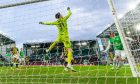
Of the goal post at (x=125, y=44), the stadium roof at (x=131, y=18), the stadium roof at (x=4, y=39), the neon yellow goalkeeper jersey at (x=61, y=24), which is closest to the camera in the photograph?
the stadium roof at (x=131, y=18)

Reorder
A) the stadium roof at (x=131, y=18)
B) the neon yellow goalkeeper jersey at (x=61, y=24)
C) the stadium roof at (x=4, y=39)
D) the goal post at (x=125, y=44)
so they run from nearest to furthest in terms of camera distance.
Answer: the stadium roof at (x=131, y=18)
the goal post at (x=125, y=44)
the neon yellow goalkeeper jersey at (x=61, y=24)
the stadium roof at (x=4, y=39)

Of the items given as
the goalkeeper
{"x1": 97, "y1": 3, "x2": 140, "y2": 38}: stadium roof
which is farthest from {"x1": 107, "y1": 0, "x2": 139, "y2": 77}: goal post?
the goalkeeper

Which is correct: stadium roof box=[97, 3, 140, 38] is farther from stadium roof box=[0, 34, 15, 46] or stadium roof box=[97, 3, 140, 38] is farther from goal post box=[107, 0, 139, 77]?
stadium roof box=[0, 34, 15, 46]

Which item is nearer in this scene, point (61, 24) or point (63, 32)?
point (61, 24)

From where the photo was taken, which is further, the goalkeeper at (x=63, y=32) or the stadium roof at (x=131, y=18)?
the goalkeeper at (x=63, y=32)

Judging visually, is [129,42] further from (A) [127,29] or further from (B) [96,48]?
(B) [96,48]

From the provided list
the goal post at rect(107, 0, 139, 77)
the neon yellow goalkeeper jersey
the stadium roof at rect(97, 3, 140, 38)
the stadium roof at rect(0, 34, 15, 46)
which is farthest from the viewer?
the stadium roof at rect(0, 34, 15, 46)

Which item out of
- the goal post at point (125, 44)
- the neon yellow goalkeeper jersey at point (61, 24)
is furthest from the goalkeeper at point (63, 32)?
the goal post at point (125, 44)

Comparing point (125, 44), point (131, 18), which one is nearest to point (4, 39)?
point (125, 44)

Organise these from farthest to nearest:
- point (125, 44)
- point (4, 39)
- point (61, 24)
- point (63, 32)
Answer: point (4, 39) < point (63, 32) < point (61, 24) < point (125, 44)

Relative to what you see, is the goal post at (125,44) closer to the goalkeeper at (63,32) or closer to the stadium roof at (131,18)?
the stadium roof at (131,18)

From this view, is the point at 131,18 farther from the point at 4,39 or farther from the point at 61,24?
the point at 4,39

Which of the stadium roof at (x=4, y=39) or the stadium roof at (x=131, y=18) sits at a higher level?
the stadium roof at (x=131, y=18)

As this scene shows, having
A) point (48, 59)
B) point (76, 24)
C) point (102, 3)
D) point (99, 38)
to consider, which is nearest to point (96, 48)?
point (99, 38)
